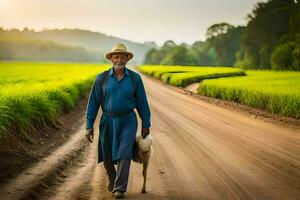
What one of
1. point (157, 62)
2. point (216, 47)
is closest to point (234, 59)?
point (216, 47)

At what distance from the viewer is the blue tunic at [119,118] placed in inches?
261

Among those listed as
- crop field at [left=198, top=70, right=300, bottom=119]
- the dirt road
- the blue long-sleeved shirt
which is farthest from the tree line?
the blue long-sleeved shirt

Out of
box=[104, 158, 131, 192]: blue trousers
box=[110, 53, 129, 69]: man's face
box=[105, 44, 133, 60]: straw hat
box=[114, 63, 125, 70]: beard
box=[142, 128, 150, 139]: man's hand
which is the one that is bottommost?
box=[104, 158, 131, 192]: blue trousers

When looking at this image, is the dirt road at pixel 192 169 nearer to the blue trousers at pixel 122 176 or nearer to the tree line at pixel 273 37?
the blue trousers at pixel 122 176

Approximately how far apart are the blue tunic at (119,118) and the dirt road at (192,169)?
67 centimetres

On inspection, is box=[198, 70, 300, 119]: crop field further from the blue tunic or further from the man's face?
the man's face

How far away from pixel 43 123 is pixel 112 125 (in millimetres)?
6736

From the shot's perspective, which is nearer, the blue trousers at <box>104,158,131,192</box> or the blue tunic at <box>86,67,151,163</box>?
the blue trousers at <box>104,158,131,192</box>

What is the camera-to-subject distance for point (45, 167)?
27.7 ft

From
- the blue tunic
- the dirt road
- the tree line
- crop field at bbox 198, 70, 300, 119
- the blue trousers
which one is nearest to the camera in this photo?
the blue trousers

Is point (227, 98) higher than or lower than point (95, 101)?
lower

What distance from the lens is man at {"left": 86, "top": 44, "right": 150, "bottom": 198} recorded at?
6555 millimetres

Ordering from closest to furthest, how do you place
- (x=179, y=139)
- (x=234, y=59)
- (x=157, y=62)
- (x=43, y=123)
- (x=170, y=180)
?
(x=170, y=180) → (x=179, y=139) → (x=43, y=123) → (x=234, y=59) → (x=157, y=62)

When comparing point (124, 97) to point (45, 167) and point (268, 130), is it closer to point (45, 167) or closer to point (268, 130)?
point (45, 167)
